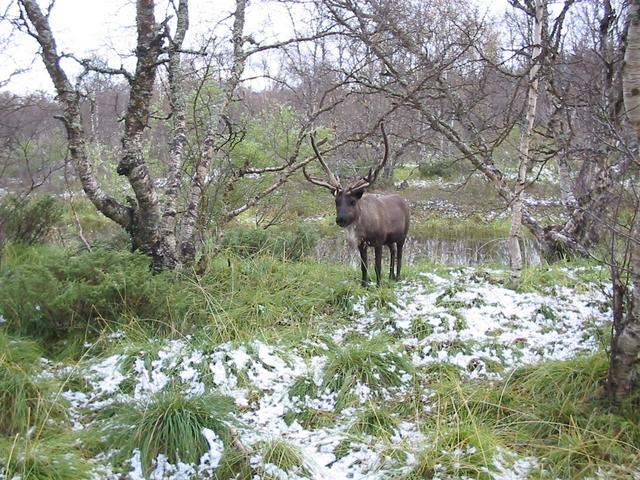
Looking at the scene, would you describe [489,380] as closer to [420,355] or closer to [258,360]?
[420,355]

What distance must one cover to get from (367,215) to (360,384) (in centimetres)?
302

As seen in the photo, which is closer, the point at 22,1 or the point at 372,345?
the point at 372,345

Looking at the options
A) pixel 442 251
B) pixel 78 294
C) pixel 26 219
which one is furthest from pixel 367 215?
pixel 442 251

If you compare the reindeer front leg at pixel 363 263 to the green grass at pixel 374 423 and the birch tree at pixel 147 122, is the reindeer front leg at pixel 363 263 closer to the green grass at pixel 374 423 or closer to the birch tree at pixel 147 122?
the birch tree at pixel 147 122

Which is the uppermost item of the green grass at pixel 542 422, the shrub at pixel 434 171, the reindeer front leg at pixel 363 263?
the shrub at pixel 434 171

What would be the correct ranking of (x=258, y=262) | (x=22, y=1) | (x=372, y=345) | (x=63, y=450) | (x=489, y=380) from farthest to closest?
(x=258, y=262) → (x=22, y=1) → (x=372, y=345) → (x=489, y=380) → (x=63, y=450)

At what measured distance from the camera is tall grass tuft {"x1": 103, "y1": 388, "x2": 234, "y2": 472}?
3594 mm

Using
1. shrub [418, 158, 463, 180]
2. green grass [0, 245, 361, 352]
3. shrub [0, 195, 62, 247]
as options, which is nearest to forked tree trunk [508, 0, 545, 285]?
green grass [0, 245, 361, 352]

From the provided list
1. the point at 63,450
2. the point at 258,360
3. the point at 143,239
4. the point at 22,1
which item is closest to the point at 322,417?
the point at 258,360

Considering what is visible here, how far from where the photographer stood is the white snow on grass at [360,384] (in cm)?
363

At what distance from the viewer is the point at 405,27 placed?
7.53 metres

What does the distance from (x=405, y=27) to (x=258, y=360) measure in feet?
16.8

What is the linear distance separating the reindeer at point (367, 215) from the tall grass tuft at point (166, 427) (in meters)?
3.34

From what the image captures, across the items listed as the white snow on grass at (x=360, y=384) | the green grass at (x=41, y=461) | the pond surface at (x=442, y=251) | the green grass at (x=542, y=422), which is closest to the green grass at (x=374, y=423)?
the white snow on grass at (x=360, y=384)
